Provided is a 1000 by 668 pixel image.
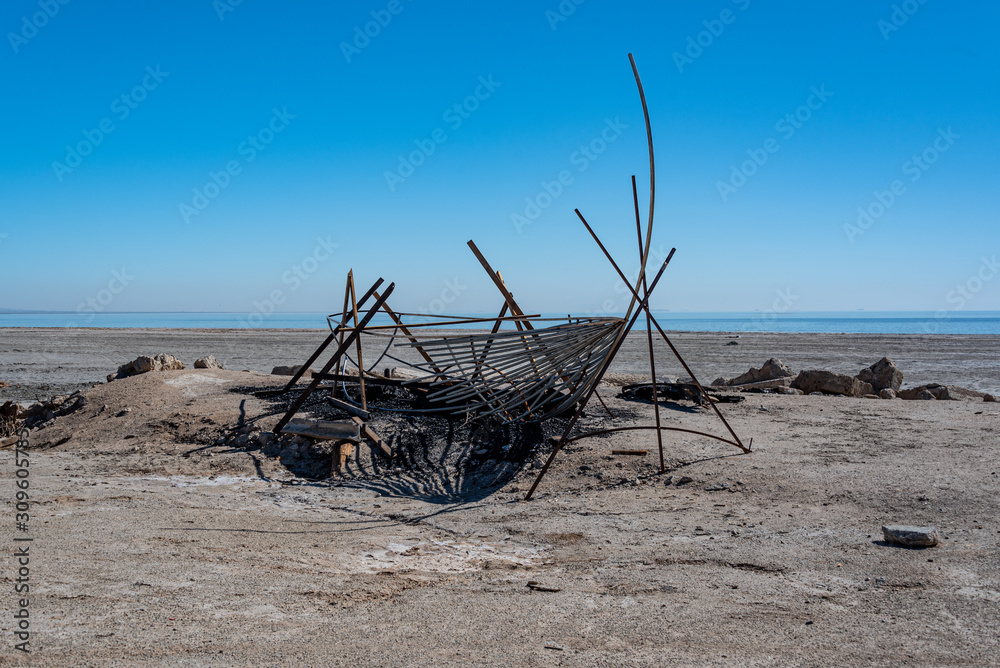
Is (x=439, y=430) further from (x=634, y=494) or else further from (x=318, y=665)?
(x=318, y=665)

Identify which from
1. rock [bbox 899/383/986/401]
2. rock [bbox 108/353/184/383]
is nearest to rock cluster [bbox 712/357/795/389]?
rock [bbox 899/383/986/401]

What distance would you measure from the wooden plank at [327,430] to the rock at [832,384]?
24.3ft

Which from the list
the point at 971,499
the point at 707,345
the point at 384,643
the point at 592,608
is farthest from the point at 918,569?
the point at 707,345

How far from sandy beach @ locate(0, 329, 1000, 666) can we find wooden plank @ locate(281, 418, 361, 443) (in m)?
0.17

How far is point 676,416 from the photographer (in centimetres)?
752

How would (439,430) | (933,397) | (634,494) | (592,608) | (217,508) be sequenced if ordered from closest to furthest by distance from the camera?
(592,608)
(217,508)
(634,494)
(439,430)
(933,397)

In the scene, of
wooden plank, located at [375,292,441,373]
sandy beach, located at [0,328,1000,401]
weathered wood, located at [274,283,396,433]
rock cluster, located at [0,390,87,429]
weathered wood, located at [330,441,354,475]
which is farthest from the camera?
sandy beach, located at [0,328,1000,401]

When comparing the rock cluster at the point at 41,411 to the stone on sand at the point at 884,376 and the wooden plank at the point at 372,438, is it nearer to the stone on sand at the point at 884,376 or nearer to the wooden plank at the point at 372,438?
the wooden plank at the point at 372,438

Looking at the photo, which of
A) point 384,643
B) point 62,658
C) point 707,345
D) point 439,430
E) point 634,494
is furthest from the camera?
point 707,345

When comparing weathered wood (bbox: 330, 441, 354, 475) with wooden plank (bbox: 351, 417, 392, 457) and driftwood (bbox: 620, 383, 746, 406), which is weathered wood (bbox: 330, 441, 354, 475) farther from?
driftwood (bbox: 620, 383, 746, 406)

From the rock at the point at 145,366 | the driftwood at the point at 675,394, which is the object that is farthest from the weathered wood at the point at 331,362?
the rock at the point at 145,366

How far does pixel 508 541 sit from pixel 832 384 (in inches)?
306

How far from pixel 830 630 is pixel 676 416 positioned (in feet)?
14.8

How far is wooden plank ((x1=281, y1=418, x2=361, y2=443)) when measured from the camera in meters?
6.73
